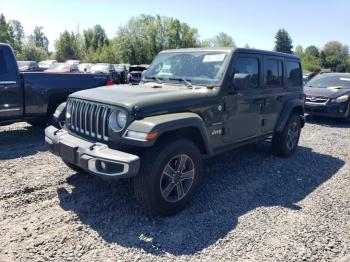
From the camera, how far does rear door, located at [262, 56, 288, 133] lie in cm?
534

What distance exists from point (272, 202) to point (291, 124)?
234 centimetres

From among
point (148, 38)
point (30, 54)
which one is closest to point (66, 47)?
point (30, 54)

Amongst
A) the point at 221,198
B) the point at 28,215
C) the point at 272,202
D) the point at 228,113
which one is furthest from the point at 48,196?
the point at 272,202

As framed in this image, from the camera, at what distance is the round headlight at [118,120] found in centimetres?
355

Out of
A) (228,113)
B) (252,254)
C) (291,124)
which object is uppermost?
(228,113)

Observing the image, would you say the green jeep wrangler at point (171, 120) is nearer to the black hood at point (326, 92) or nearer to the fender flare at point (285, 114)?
the fender flare at point (285, 114)

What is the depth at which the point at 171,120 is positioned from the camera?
11.7 ft

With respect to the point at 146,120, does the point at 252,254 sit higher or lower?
lower

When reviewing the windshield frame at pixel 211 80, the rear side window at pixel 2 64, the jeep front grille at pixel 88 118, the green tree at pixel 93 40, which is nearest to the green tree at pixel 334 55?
the green tree at pixel 93 40

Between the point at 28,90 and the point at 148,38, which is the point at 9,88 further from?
the point at 148,38

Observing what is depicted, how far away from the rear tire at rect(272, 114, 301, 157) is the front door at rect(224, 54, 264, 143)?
2.97ft

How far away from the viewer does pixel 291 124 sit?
6203 mm

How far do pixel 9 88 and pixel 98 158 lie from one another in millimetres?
4203

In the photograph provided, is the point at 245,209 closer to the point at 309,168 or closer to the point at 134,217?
the point at 134,217
